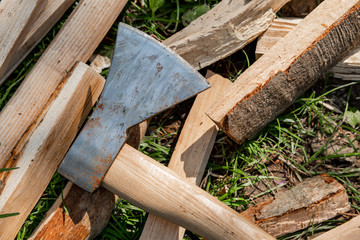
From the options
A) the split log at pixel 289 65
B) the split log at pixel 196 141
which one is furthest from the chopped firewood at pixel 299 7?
the split log at pixel 196 141

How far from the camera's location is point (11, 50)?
7.59ft

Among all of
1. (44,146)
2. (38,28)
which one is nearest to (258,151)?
(44,146)

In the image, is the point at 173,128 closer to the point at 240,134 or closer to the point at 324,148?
the point at 240,134

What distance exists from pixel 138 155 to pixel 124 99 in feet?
1.14

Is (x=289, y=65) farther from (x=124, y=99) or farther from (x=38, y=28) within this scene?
(x=38, y=28)

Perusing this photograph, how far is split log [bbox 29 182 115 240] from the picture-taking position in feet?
7.41

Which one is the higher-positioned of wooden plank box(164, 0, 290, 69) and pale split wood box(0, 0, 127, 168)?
wooden plank box(164, 0, 290, 69)

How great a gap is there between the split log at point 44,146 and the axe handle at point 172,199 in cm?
42

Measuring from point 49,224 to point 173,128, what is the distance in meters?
1.09

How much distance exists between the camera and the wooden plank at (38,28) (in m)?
2.49

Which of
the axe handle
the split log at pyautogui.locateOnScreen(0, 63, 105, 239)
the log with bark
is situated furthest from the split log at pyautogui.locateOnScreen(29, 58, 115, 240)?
the log with bark

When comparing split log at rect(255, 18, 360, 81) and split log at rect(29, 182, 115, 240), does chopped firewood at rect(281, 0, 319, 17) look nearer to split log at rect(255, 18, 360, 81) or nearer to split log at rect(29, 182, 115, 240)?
split log at rect(255, 18, 360, 81)

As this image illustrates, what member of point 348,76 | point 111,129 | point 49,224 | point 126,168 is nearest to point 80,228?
point 49,224

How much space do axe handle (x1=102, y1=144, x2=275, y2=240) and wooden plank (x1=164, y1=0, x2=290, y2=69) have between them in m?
0.84
